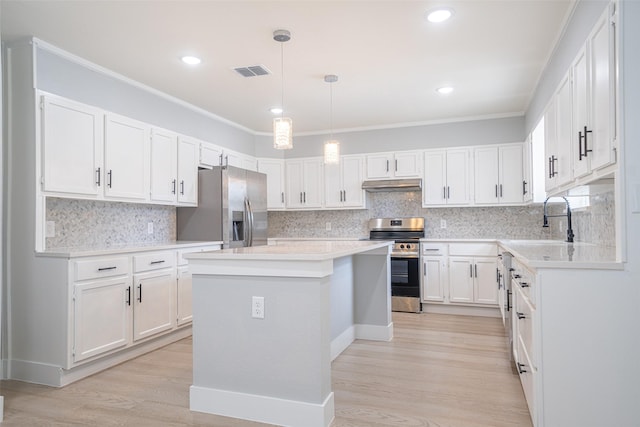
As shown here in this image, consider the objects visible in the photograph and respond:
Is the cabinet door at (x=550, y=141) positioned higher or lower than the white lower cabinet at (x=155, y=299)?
higher

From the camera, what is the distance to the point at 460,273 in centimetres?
522

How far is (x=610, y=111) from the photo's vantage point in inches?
77.5

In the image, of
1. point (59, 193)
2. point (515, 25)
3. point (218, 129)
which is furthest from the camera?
point (218, 129)

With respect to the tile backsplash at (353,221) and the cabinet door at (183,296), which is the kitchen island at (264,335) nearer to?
the cabinet door at (183,296)

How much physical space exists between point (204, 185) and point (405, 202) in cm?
285

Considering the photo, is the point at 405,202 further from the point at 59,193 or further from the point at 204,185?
the point at 59,193

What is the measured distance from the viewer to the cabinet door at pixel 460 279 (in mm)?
5164

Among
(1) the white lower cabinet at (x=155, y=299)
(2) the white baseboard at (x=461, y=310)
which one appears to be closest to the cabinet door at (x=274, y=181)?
(1) the white lower cabinet at (x=155, y=299)

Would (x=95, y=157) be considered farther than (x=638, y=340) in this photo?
Yes

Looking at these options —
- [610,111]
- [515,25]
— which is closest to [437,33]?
[515,25]

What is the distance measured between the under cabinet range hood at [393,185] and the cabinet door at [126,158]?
9.66ft

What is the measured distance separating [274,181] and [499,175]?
315cm


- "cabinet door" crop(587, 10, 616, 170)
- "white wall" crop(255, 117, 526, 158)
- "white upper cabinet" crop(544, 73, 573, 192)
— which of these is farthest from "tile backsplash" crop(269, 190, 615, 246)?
"cabinet door" crop(587, 10, 616, 170)

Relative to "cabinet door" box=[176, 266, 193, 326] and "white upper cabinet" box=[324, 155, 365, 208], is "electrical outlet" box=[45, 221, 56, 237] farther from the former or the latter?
"white upper cabinet" box=[324, 155, 365, 208]
